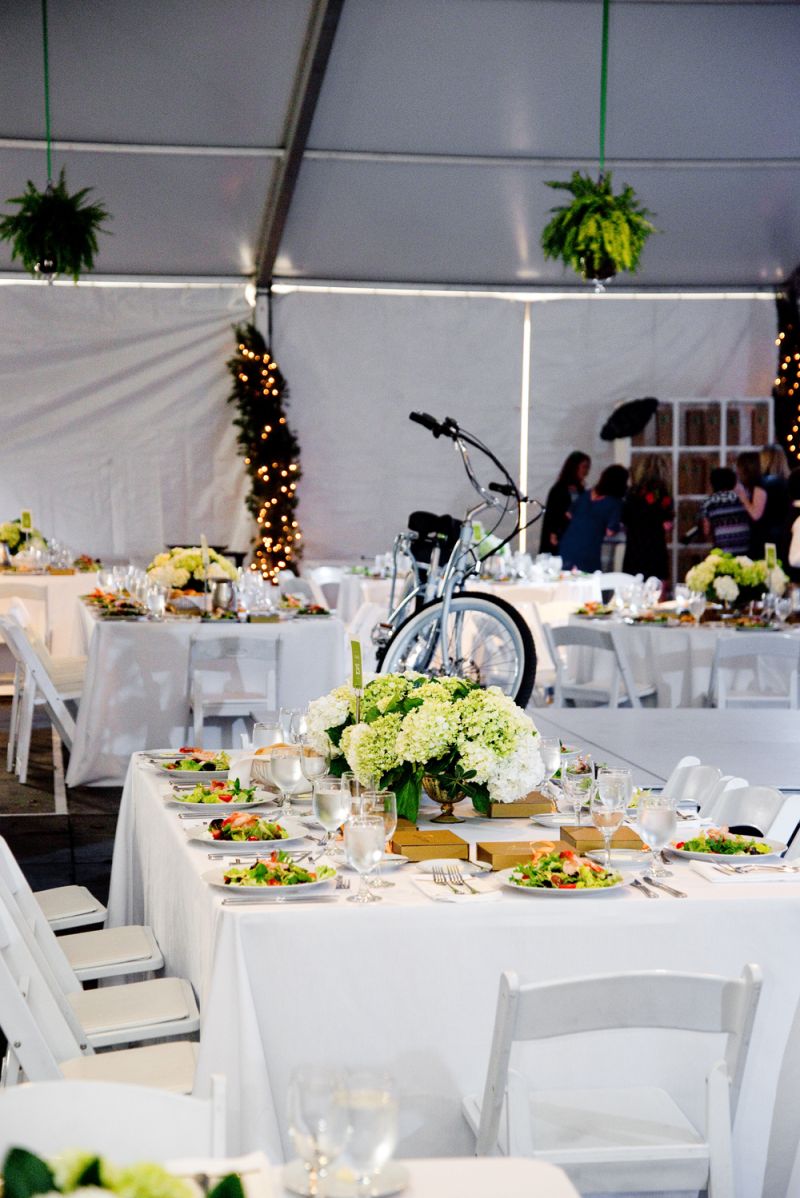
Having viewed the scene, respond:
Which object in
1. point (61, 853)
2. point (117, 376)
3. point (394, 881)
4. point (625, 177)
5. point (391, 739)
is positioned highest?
point (625, 177)

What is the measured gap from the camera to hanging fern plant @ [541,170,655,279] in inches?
284

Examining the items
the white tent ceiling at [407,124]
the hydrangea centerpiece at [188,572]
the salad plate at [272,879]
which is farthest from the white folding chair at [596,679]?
the white tent ceiling at [407,124]

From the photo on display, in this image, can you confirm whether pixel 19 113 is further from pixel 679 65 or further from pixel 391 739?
pixel 391 739

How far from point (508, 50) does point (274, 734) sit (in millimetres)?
7423

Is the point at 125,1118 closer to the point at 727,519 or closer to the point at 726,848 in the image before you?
the point at 726,848

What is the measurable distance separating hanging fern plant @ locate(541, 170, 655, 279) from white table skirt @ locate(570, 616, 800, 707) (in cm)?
185

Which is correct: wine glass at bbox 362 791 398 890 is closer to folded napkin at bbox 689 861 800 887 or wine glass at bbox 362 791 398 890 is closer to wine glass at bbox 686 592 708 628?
folded napkin at bbox 689 861 800 887

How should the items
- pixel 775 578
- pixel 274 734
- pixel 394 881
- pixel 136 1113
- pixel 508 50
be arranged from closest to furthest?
pixel 136 1113 → pixel 394 881 → pixel 274 734 → pixel 775 578 → pixel 508 50

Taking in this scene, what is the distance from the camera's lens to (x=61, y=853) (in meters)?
5.41

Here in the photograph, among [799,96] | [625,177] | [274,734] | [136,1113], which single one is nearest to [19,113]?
[625,177]

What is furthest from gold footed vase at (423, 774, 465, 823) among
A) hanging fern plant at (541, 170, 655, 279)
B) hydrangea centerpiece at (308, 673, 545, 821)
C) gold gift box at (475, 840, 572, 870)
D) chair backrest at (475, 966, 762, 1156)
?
hanging fern plant at (541, 170, 655, 279)

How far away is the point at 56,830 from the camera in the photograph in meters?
5.79

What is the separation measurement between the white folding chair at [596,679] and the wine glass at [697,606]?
0.44m

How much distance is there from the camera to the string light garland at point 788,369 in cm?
1246
